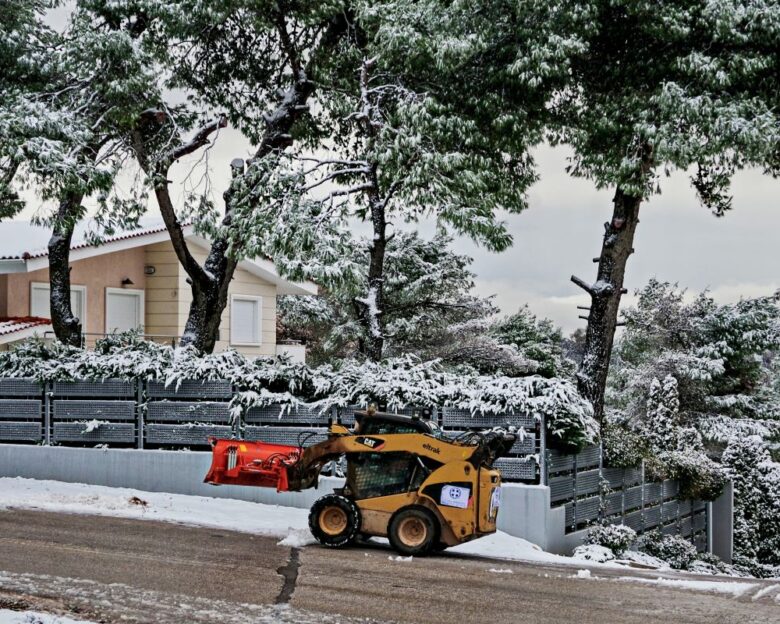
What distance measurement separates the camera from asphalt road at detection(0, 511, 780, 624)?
891 centimetres

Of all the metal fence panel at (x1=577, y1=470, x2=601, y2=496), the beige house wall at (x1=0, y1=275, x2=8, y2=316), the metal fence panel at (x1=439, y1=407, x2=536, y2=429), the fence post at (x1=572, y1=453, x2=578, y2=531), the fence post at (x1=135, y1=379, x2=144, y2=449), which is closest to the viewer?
the metal fence panel at (x1=439, y1=407, x2=536, y2=429)

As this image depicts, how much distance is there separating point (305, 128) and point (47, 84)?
222 inches

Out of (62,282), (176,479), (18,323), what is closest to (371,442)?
(176,479)

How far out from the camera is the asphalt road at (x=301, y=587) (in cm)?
891

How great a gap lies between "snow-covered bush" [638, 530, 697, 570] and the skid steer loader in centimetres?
660

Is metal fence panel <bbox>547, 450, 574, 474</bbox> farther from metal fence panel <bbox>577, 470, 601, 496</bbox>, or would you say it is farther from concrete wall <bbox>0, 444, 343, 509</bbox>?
concrete wall <bbox>0, 444, 343, 509</bbox>

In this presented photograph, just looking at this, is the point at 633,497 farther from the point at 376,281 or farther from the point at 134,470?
the point at 134,470

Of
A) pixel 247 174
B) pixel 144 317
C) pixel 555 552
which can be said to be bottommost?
pixel 555 552

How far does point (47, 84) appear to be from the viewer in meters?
21.2

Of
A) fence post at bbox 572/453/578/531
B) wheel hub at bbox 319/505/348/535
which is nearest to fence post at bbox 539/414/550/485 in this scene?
fence post at bbox 572/453/578/531

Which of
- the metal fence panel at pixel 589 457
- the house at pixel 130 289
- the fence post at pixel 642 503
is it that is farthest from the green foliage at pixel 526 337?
the metal fence panel at pixel 589 457

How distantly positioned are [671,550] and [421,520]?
Result: 7.49 meters

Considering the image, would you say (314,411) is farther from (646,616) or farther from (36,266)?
(36,266)

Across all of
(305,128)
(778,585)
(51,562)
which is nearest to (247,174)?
(305,128)
